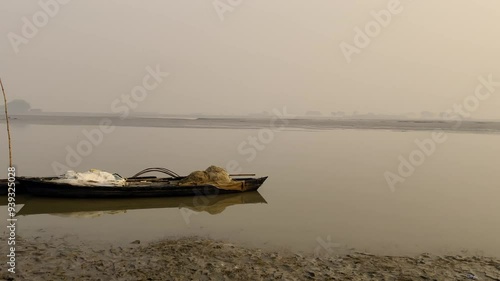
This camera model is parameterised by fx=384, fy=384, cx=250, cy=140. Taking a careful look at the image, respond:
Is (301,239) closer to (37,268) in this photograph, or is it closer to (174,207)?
(174,207)

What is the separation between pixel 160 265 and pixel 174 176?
8.92 metres

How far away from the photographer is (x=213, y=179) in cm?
1638

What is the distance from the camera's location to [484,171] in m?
23.7

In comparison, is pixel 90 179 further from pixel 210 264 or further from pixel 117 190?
pixel 210 264

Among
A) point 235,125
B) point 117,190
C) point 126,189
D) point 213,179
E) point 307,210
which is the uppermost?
point 235,125

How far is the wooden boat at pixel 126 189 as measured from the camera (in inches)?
565

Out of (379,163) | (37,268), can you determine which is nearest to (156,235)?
(37,268)

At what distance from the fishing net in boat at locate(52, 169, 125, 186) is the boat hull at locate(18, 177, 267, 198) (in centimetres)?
15

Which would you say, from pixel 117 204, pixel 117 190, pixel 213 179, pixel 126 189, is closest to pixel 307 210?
pixel 213 179

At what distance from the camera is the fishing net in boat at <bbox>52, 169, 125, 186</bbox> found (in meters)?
14.5

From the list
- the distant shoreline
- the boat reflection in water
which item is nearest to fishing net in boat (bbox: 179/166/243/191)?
the boat reflection in water

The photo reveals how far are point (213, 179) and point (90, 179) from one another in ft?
15.9

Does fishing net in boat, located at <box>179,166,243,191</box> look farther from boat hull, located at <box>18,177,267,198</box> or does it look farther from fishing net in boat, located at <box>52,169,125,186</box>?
fishing net in boat, located at <box>52,169,125,186</box>

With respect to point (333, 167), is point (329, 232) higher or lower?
lower
